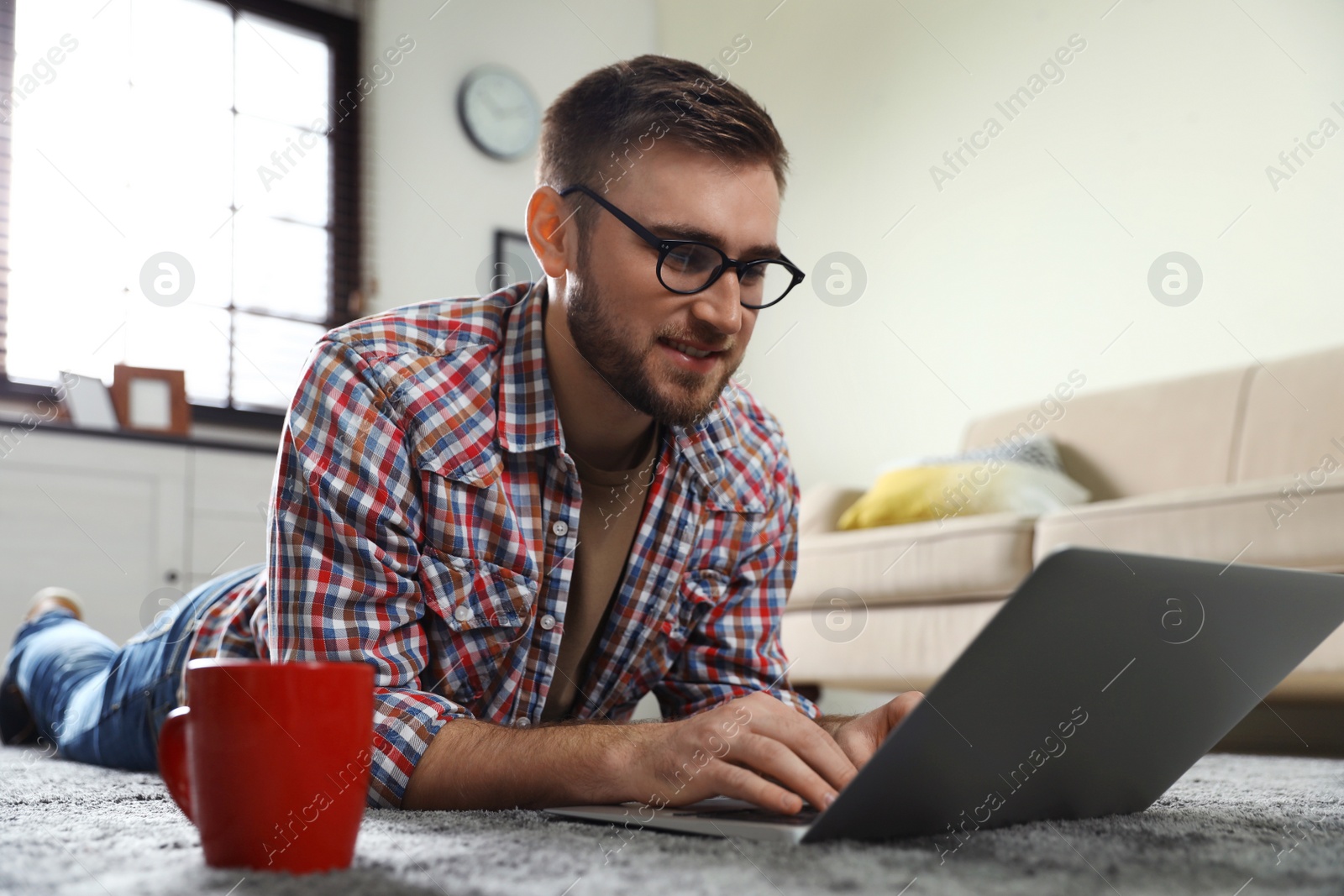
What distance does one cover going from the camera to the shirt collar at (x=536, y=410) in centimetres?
102

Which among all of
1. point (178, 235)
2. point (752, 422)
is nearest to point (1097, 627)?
point (752, 422)

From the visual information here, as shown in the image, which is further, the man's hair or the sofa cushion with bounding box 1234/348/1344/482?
the sofa cushion with bounding box 1234/348/1344/482

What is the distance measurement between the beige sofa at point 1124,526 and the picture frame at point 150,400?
6.02 ft

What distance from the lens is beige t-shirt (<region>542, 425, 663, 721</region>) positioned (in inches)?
43.2

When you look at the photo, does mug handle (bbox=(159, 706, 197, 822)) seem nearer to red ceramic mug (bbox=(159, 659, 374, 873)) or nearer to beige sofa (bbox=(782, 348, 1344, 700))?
red ceramic mug (bbox=(159, 659, 374, 873))

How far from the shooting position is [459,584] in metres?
0.94

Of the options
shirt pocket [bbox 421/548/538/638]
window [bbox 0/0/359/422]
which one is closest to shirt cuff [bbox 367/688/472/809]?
shirt pocket [bbox 421/548/538/638]

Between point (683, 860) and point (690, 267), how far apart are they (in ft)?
2.06

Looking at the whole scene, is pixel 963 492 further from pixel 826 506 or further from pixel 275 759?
pixel 275 759

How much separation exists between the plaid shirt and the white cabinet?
5.26ft

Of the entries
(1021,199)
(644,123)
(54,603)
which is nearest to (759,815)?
(644,123)

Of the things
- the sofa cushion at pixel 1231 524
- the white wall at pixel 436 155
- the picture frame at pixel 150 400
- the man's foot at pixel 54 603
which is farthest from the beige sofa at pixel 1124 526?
the picture frame at pixel 150 400

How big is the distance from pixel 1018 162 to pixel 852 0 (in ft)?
3.17

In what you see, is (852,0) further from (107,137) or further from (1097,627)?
(1097,627)
